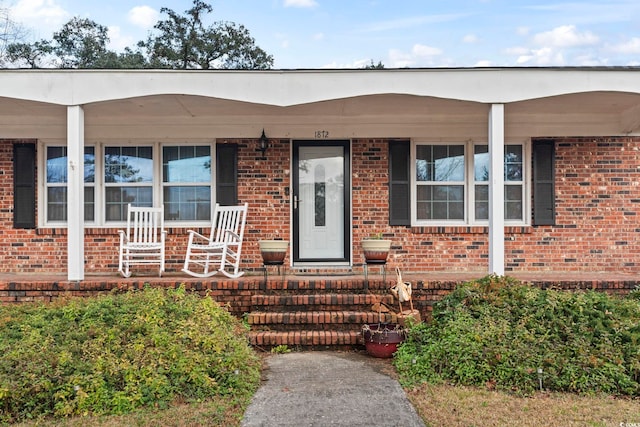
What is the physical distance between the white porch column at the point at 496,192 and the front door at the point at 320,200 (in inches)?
89.8

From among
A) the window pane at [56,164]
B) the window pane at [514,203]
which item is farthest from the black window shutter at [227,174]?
the window pane at [514,203]

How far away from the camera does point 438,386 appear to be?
13.3ft

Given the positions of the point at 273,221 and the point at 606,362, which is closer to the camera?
the point at 606,362

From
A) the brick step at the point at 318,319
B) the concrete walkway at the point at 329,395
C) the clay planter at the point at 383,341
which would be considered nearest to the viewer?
the concrete walkway at the point at 329,395

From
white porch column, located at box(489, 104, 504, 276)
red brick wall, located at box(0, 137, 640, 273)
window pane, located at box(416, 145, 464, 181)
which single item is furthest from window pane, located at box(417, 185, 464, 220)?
white porch column, located at box(489, 104, 504, 276)

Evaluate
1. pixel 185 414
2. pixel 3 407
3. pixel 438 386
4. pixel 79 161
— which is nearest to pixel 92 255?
pixel 79 161

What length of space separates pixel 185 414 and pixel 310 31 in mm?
21001

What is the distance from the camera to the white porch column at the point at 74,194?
19.3ft

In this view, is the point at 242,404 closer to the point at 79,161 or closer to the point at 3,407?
the point at 3,407

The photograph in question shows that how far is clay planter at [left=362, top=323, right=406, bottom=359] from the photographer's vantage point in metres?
4.87

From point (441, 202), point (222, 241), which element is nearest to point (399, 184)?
point (441, 202)

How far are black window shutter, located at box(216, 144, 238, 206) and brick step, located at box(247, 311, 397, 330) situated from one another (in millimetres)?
2392

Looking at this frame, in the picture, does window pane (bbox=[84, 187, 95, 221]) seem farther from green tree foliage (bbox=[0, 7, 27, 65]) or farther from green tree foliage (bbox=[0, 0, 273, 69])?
green tree foliage (bbox=[0, 7, 27, 65])

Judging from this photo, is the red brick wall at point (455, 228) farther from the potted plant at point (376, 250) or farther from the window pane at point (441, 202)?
the potted plant at point (376, 250)
